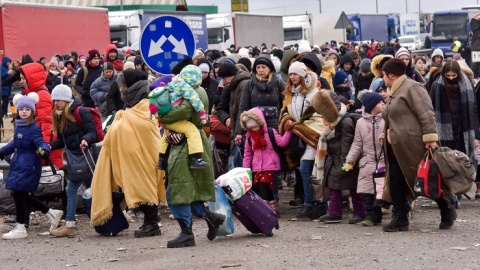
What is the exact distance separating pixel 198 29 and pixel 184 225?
3238 centimetres

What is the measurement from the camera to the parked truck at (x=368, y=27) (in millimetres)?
78438

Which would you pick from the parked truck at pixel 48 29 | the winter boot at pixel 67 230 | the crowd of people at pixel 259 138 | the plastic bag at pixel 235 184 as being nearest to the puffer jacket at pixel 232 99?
the crowd of people at pixel 259 138

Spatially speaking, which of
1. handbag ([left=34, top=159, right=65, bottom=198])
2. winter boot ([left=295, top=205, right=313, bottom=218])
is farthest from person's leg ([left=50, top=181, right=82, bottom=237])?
winter boot ([left=295, top=205, right=313, bottom=218])

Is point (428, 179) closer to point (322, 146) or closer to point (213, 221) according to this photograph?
point (322, 146)

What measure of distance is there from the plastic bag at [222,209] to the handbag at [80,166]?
1.66 m

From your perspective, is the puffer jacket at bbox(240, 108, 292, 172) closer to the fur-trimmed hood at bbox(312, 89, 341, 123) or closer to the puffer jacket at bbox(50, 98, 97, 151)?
the fur-trimmed hood at bbox(312, 89, 341, 123)

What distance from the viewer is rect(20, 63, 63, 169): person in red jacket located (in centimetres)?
1321

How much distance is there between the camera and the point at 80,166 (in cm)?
1223

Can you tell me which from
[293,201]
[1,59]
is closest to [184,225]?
[293,201]

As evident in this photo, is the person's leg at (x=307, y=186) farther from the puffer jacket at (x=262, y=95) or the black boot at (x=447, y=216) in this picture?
the black boot at (x=447, y=216)

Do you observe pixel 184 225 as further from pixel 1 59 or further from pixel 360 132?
pixel 1 59

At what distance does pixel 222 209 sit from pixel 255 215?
34cm

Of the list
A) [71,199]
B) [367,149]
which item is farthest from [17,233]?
[367,149]

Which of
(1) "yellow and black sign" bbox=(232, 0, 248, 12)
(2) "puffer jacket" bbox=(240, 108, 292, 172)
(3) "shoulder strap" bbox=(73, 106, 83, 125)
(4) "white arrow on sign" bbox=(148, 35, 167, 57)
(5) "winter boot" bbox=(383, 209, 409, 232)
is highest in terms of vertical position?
(1) "yellow and black sign" bbox=(232, 0, 248, 12)
